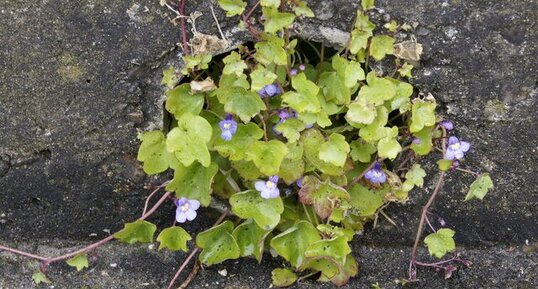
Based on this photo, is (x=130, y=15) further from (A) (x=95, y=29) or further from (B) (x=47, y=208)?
(B) (x=47, y=208)

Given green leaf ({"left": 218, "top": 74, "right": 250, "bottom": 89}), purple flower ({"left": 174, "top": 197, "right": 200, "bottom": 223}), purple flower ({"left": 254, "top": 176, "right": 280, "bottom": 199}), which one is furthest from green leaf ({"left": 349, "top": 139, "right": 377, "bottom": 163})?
purple flower ({"left": 174, "top": 197, "right": 200, "bottom": 223})

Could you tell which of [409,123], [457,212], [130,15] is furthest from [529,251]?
[130,15]

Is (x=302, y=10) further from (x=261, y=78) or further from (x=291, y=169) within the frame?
(x=291, y=169)

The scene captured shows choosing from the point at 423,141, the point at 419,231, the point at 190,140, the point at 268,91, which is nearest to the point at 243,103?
the point at 268,91

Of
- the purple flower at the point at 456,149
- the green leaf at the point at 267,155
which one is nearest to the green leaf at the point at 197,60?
the green leaf at the point at 267,155

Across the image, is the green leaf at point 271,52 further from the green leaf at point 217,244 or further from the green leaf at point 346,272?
the green leaf at point 346,272

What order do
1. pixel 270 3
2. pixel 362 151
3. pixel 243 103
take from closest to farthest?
1. pixel 270 3
2. pixel 243 103
3. pixel 362 151
